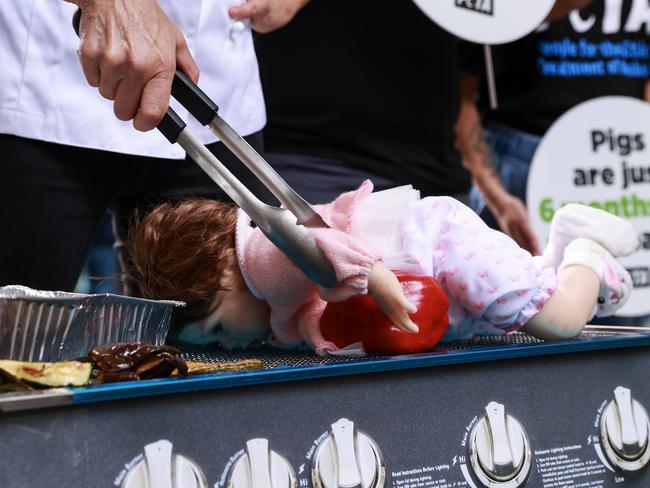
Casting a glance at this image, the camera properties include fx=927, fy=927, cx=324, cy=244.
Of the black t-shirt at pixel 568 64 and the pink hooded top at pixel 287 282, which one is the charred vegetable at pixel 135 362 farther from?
the black t-shirt at pixel 568 64

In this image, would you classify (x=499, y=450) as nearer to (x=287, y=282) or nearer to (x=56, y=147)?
(x=287, y=282)

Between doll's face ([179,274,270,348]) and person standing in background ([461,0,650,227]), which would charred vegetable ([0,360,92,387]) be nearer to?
doll's face ([179,274,270,348])

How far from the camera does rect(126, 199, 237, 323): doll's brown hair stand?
3.57 feet

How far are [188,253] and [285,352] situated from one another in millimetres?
163

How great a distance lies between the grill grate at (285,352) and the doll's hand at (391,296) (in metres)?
0.05

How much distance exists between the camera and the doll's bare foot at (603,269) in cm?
117

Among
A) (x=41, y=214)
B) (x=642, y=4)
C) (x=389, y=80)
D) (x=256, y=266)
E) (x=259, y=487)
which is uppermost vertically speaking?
(x=642, y=4)

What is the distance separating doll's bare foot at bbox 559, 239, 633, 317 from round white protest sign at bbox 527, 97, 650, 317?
0.73 meters

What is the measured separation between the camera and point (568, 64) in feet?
6.62

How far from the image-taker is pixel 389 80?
1774 mm

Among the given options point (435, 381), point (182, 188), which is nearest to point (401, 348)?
point (435, 381)

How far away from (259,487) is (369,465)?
0.10 metres

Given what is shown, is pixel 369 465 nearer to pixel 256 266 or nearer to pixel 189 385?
pixel 189 385

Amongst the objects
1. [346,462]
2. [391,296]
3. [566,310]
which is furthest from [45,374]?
[566,310]
